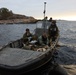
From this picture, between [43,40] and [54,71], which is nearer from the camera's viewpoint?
[54,71]

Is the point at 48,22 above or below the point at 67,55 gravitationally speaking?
above

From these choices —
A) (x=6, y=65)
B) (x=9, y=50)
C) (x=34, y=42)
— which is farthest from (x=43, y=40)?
(x=6, y=65)

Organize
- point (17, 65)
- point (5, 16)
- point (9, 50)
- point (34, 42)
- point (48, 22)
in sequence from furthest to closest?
point (5, 16) < point (48, 22) < point (34, 42) < point (9, 50) < point (17, 65)

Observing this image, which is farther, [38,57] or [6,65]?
[38,57]

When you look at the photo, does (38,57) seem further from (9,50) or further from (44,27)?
(44,27)

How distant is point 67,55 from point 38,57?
8.43 meters

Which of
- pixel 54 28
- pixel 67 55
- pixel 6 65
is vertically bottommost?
pixel 67 55

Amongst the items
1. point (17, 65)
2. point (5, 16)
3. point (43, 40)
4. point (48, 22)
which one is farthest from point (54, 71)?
point (5, 16)

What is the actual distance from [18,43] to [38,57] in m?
4.51

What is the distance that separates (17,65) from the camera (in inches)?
408

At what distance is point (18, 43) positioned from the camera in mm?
15508

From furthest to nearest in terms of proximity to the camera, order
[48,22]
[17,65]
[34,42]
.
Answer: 1. [48,22]
2. [34,42]
3. [17,65]

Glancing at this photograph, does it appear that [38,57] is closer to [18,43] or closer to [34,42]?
[34,42]

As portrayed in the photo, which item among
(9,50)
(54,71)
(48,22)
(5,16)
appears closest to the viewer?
(54,71)
